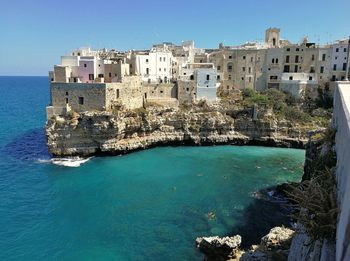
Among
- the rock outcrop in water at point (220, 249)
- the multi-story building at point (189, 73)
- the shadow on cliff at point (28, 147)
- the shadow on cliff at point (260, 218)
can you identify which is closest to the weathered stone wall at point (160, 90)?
the multi-story building at point (189, 73)

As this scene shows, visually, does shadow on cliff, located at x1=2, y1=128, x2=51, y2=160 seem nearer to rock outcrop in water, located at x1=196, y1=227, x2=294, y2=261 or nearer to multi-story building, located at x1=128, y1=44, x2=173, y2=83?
multi-story building, located at x1=128, y1=44, x2=173, y2=83

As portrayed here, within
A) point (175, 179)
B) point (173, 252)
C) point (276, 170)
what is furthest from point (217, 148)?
point (173, 252)

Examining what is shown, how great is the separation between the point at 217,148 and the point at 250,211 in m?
15.3

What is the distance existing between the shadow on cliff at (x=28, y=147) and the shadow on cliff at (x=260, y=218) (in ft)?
66.5

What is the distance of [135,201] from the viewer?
68.8 feet

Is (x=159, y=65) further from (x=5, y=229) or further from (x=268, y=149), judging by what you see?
(x=5, y=229)

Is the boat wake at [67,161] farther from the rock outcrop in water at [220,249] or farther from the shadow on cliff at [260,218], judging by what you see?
the rock outcrop in water at [220,249]

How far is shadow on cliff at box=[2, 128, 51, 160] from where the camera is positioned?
30.6m

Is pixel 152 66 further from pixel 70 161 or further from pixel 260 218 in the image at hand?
pixel 260 218

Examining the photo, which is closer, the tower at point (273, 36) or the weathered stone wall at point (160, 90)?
the weathered stone wall at point (160, 90)

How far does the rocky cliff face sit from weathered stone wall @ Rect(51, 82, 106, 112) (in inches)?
48.3

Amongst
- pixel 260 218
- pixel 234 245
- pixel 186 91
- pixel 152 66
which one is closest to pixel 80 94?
pixel 152 66

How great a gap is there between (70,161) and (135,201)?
36.6ft

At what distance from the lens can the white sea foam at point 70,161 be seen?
28.4 metres
